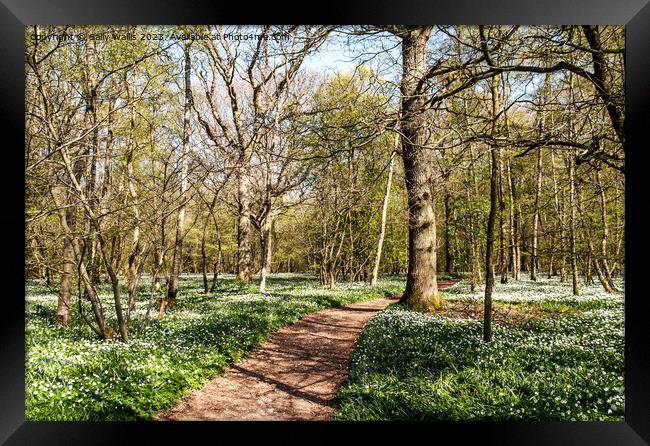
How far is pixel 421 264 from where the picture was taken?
8.70 meters

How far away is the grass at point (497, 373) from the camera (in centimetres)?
402

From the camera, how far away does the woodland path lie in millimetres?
4367

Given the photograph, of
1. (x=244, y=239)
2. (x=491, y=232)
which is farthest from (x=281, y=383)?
(x=244, y=239)

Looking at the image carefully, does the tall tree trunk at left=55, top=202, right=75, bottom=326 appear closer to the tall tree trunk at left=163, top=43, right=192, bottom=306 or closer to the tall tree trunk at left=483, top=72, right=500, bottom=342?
the tall tree trunk at left=163, top=43, right=192, bottom=306

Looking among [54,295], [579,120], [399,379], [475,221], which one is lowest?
[399,379]

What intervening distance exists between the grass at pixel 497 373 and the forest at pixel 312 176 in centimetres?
3

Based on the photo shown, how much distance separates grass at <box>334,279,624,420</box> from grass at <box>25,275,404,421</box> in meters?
2.12

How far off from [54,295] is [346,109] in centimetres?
613
